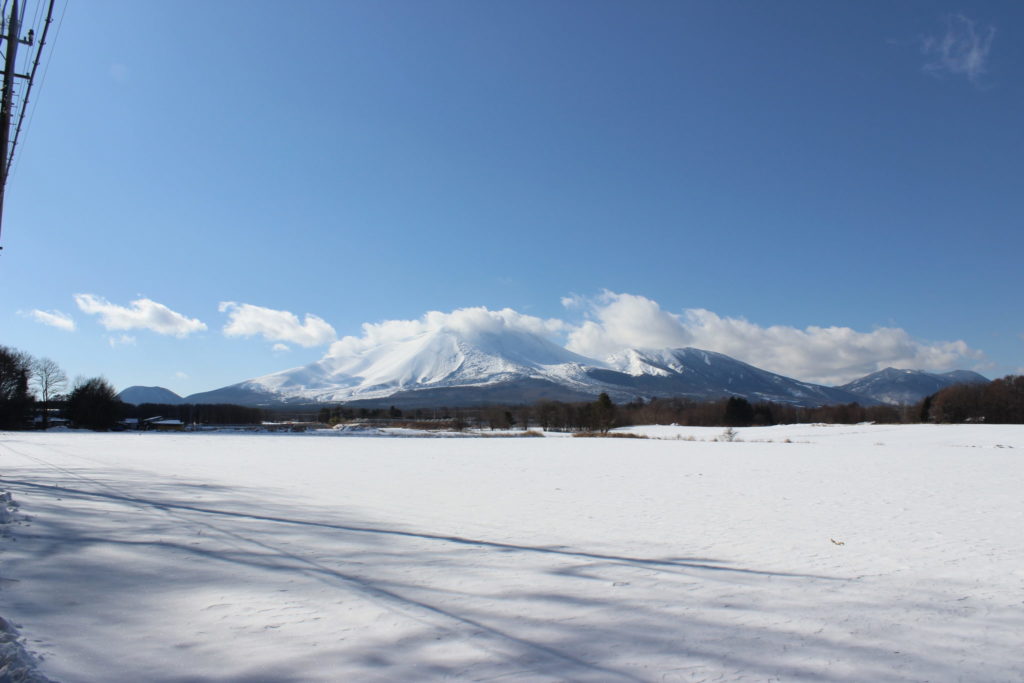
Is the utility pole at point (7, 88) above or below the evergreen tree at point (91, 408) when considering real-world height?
above

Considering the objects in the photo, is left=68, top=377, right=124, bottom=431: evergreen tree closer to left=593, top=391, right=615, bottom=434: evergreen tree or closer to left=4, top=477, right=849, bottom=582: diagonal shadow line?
left=593, top=391, right=615, bottom=434: evergreen tree

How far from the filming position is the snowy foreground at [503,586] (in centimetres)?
470

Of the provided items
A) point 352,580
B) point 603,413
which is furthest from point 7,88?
point 603,413

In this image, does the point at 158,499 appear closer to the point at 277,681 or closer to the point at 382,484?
the point at 382,484

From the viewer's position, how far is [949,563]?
27.2ft

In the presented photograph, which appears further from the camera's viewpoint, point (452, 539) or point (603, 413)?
point (603, 413)

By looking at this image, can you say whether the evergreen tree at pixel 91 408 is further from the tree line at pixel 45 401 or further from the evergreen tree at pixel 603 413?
the evergreen tree at pixel 603 413

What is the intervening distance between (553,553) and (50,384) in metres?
115

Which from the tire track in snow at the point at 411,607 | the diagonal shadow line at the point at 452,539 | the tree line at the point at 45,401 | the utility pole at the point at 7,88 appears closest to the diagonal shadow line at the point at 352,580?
the tire track in snow at the point at 411,607

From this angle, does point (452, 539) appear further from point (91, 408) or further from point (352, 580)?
point (91, 408)

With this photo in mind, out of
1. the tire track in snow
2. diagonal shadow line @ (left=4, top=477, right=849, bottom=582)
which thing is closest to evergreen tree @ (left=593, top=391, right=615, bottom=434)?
diagonal shadow line @ (left=4, top=477, right=849, bottom=582)

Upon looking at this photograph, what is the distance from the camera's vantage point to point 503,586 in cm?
671

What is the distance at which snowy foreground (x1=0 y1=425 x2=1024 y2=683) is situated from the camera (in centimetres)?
470

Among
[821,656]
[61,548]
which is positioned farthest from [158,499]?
[821,656]
